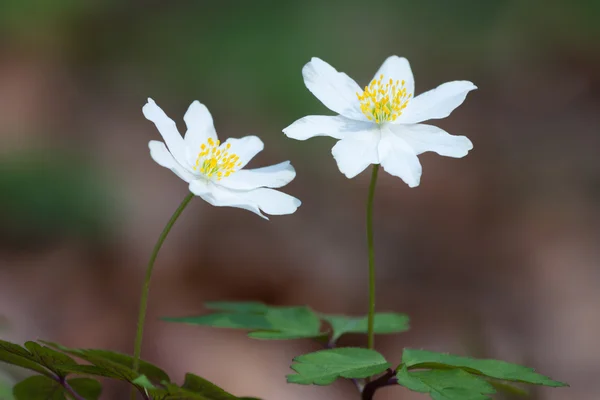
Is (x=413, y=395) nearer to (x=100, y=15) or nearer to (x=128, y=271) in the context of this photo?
(x=128, y=271)

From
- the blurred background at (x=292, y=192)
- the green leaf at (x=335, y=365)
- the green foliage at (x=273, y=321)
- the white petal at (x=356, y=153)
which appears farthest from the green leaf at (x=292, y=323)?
the blurred background at (x=292, y=192)

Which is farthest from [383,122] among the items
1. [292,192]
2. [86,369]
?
[292,192]

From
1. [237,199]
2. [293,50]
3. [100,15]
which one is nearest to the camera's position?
[237,199]

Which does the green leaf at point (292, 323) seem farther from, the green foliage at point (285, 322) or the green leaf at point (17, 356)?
the green leaf at point (17, 356)

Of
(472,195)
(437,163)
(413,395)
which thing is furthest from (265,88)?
(413,395)

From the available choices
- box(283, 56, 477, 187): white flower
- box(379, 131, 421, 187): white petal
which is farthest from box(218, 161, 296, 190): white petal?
box(379, 131, 421, 187): white petal

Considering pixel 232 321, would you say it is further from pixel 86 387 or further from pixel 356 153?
pixel 356 153

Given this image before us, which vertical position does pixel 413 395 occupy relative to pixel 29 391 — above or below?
below
